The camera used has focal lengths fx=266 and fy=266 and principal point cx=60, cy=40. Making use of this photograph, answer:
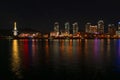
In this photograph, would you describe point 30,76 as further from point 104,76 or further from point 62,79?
point 104,76

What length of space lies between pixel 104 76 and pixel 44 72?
4.88 metres

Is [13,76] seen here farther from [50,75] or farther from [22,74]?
[50,75]

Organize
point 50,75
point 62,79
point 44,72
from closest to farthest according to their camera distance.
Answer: point 62,79 → point 50,75 → point 44,72

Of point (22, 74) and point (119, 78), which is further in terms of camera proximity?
point (22, 74)

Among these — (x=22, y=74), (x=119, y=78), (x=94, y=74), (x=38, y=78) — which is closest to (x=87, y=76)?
(x=94, y=74)

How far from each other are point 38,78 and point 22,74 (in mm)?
1906

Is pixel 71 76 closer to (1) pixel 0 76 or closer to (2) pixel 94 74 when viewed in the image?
(2) pixel 94 74

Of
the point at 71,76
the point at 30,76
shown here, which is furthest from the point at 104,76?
the point at 30,76

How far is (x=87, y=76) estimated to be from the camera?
19516 millimetres

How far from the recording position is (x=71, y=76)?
19.2 m

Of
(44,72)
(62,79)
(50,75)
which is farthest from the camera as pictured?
(44,72)

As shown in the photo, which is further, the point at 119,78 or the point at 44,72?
the point at 44,72

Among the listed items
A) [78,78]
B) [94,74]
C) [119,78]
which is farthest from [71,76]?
[119,78]

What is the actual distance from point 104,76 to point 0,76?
24.8 ft
